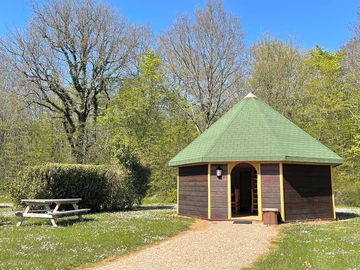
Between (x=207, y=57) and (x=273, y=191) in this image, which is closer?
(x=273, y=191)

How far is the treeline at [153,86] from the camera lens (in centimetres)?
2708

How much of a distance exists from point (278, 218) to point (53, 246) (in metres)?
8.75

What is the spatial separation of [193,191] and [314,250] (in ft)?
26.3

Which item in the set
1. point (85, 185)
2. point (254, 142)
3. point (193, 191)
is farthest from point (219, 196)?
point (85, 185)

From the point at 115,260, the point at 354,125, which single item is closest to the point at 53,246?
the point at 115,260

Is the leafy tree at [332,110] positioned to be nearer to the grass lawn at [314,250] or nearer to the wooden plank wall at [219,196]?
the wooden plank wall at [219,196]

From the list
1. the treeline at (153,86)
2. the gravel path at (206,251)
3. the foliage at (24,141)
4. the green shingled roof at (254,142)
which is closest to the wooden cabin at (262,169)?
the green shingled roof at (254,142)

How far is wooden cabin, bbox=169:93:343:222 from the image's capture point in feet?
45.7

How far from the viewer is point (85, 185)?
55.6ft

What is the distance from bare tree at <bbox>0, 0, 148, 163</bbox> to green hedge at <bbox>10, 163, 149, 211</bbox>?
10.5 metres

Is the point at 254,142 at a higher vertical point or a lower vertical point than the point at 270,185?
higher

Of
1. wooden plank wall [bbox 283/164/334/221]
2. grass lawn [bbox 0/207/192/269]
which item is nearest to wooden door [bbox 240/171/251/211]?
wooden plank wall [bbox 283/164/334/221]

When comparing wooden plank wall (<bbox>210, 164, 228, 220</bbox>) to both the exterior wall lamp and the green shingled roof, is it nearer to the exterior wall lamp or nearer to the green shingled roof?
the exterior wall lamp

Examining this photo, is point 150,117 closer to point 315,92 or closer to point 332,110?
point 315,92
